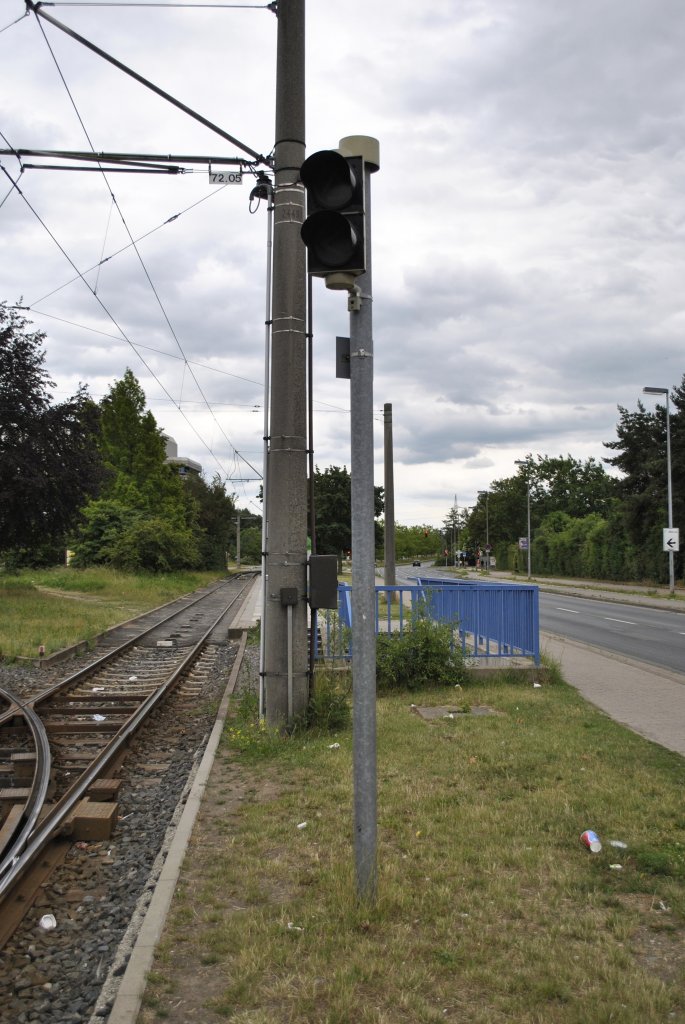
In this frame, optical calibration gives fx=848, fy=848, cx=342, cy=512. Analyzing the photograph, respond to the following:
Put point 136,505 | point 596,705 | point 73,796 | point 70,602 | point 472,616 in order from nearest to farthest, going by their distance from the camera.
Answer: point 73,796 → point 596,705 → point 472,616 → point 70,602 → point 136,505

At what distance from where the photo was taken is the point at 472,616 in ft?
39.8

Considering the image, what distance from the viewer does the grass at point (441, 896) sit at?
3387 millimetres

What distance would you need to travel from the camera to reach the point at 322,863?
487 centimetres

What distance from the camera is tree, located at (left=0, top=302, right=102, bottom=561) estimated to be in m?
24.9

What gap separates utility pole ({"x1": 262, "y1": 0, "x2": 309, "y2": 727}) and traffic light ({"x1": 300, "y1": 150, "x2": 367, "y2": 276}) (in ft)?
14.5

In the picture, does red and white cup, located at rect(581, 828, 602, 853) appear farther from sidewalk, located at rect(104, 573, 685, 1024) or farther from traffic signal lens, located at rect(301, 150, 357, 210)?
traffic signal lens, located at rect(301, 150, 357, 210)

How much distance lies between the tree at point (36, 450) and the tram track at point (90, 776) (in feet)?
40.5

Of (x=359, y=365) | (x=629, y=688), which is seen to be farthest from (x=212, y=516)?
(x=359, y=365)

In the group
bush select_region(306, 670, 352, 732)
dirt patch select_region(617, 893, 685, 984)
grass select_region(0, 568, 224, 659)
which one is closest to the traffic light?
dirt patch select_region(617, 893, 685, 984)

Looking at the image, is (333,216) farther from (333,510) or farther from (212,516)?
(212,516)

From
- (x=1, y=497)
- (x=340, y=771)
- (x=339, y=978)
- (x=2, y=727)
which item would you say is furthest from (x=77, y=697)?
(x=1, y=497)

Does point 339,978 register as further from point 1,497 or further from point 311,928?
point 1,497

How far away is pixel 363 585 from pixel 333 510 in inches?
1224

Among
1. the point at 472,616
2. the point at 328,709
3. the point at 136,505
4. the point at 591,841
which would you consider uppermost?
the point at 136,505
